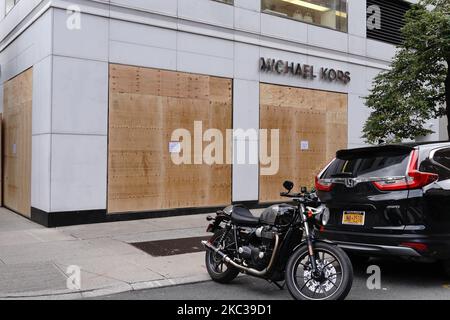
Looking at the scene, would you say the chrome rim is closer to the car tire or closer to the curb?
the curb

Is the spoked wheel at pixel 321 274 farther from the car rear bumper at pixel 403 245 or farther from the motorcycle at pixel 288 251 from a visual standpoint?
the car rear bumper at pixel 403 245

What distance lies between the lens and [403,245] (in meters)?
5.51

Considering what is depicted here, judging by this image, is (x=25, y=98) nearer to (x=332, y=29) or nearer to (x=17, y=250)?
(x=17, y=250)

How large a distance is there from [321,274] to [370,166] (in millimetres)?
1691

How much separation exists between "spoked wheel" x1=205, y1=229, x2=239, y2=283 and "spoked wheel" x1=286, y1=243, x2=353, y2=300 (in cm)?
96

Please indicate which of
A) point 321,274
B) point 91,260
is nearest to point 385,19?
point 91,260

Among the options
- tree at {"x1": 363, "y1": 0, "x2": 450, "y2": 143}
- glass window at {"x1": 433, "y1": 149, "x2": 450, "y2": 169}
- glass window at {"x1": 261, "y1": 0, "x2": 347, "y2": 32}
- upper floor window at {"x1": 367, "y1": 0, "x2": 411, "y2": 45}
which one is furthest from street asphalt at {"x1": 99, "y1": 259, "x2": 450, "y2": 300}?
upper floor window at {"x1": 367, "y1": 0, "x2": 411, "y2": 45}

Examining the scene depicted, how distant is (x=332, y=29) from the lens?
49.9 feet

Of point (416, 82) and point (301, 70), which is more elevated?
point (301, 70)

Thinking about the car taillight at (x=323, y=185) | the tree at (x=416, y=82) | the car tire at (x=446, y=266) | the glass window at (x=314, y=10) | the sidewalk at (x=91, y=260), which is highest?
the glass window at (x=314, y=10)

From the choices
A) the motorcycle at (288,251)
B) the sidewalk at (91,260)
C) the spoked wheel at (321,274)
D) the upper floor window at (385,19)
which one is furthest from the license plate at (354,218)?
the upper floor window at (385,19)

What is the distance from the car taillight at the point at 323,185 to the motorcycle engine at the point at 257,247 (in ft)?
3.81

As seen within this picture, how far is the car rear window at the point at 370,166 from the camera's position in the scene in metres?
5.78

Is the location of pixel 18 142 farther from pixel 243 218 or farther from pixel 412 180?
pixel 412 180
